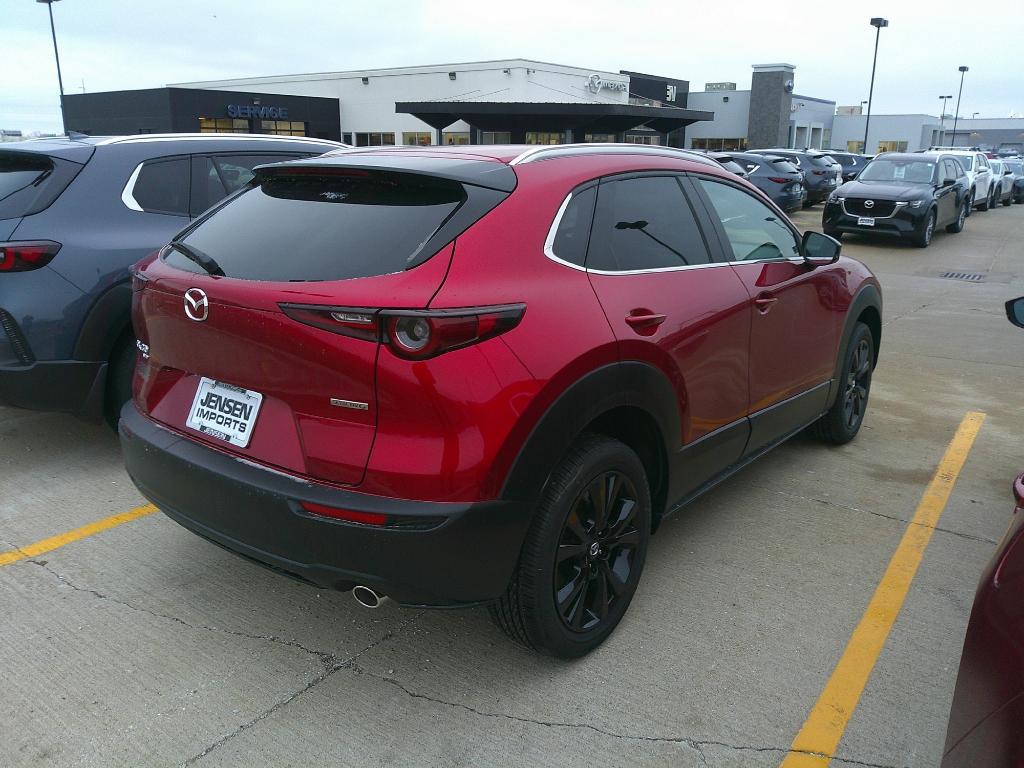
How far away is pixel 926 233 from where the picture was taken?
16.2 metres

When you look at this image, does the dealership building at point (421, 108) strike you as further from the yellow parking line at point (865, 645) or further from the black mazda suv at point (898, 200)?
the yellow parking line at point (865, 645)

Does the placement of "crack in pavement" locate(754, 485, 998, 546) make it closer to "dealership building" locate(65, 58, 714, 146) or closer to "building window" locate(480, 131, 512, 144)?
"dealership building" locate(65, 58, 714, 146)

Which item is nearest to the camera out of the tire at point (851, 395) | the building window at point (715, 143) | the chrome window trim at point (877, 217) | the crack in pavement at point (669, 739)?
the crack in pavement at point (669, 739)

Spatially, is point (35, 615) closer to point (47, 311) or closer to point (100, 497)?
point (100, 497)

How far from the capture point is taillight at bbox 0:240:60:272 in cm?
404

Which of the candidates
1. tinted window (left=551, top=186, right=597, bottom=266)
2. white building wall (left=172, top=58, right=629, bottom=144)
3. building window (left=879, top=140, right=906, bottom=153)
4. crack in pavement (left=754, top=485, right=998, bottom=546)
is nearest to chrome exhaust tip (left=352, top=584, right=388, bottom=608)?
tinted window (left=551, top=186, right=597, bottom=266)

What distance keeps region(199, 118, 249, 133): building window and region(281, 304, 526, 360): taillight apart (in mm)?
45849

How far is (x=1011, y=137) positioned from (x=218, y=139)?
145 meters

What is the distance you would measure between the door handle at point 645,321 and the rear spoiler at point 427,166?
604mm

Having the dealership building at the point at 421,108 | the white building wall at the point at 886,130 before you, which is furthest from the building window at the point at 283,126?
the white building wall at the point at 886,130

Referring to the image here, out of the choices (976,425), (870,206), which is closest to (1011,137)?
(870,206)

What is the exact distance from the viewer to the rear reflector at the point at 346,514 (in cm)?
237

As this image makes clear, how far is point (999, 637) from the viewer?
62.0 inches

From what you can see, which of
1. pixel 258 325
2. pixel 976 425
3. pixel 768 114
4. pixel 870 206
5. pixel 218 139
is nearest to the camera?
pixel 258 325
